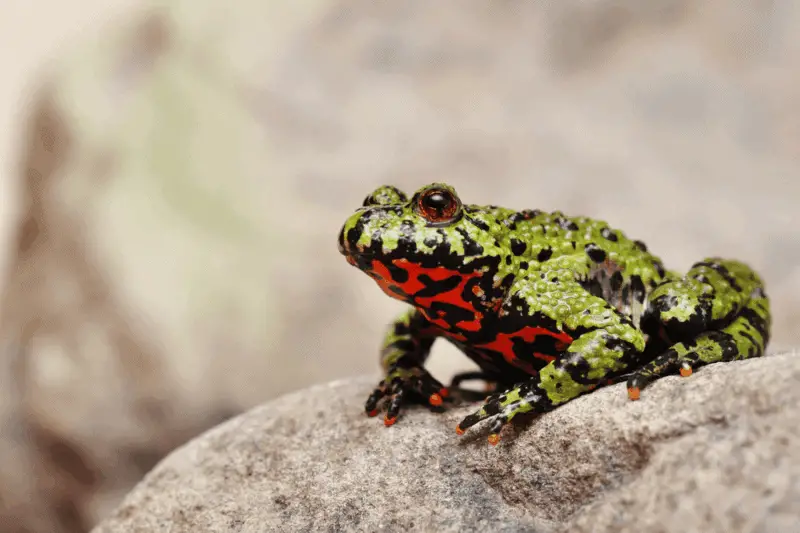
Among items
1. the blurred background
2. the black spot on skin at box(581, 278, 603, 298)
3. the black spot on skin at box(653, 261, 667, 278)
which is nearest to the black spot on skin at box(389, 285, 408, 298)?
the black spot on skin at box(581, 278, 603, 298)

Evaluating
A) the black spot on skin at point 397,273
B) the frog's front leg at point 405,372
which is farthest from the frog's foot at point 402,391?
the black spot on skin at point 397,273

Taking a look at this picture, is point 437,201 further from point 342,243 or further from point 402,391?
point 402,391

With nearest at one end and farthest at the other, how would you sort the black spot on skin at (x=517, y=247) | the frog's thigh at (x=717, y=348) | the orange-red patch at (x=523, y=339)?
the frog's thigh at (x=717, y=348) → the orange-red patch at (x=523, y=339) → the black spot on skin at (x=517, y=247)

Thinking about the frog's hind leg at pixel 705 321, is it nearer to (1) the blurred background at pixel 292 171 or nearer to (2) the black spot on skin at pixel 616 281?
(2) the black spot on skin at pixel 616 281

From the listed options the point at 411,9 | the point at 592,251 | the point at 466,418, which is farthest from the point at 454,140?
the point at 466,418

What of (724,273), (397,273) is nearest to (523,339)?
(397,273)

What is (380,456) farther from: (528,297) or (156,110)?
(156,110)
